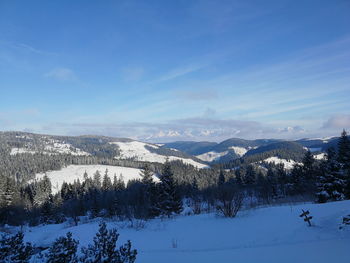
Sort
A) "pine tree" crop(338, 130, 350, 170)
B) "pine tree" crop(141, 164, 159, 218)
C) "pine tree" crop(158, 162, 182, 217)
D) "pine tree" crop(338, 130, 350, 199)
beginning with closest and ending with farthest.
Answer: "pine tree" crop(338, 130, 350, 199) < "pine tree" crop(338, 130, 350, 170) < "pine tree" crop(141, 164, 159, 218) < "pine tree" crop(158, 162, 182, 217)

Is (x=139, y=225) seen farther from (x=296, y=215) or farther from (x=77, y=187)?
(x=77, y=187)

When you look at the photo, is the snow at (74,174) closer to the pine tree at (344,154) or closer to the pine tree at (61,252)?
the pine tree at (344,154)

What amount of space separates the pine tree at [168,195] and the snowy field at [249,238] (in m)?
19.0

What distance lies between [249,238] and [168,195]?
962 inches

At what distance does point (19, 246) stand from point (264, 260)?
6565 mm

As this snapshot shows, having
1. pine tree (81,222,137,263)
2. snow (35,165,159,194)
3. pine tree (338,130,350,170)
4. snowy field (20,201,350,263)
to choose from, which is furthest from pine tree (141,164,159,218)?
snow (35,165,159,194)

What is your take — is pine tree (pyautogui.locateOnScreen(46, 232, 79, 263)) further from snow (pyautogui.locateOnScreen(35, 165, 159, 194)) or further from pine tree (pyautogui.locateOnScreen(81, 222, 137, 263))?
snow (pyautogui.locateOnScreen(35, 165, 159, 194))

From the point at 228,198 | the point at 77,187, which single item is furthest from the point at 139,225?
the point at 77,187

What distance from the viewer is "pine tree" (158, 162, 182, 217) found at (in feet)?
105

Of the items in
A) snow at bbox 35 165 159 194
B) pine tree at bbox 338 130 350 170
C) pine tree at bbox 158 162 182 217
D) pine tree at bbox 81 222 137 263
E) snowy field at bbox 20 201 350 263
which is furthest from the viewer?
snow at bbox 35 165 159 194

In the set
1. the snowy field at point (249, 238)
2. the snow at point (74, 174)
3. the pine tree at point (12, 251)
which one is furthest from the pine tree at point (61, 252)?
the snow at point (74, 174)

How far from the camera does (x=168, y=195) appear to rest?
107ft

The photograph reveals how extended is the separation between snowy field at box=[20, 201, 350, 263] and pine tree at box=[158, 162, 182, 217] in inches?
749

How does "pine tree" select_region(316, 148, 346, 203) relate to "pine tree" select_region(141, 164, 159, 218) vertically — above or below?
above
